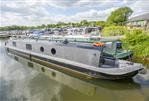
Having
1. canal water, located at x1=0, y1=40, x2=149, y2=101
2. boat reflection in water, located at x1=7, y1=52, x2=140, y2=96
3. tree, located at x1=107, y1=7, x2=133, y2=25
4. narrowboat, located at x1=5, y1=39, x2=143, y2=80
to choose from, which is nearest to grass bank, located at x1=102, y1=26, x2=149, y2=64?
narrowboat, located at x1=5, y1=39, x2=143, y2=80

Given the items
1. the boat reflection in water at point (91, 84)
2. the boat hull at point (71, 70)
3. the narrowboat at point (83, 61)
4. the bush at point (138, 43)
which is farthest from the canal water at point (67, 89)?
the bush at point (138, 43)

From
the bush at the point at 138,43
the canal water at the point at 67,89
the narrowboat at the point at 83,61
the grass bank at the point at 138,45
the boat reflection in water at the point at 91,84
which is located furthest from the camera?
the bush at the point at 138,43

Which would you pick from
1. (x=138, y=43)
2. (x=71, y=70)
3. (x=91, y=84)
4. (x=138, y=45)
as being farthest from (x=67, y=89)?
(x=138, y=43)

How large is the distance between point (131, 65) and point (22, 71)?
28.8 ft

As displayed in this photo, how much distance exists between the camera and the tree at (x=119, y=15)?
64.8 meters

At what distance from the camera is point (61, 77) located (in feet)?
44.5

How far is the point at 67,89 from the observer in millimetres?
11234

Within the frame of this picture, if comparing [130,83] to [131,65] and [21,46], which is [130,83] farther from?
[21,46]

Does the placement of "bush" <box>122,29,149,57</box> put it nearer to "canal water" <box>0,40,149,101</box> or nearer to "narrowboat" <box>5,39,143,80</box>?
"narrowboat" <box>5,39,143,80</box>

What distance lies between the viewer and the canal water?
10.1m

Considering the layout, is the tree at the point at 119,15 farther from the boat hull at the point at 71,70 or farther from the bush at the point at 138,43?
the boat hull at the point at 71,70

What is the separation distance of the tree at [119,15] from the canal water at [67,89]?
54.2 m

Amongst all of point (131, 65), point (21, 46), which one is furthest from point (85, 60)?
point (21, 46)

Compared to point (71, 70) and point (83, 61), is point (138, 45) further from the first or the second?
point (71, 70)
